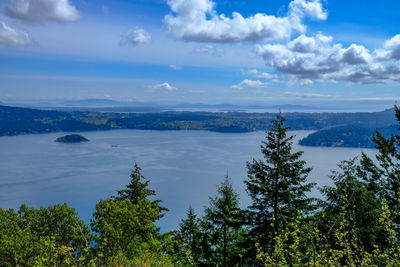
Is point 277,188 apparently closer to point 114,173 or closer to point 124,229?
point 124,229

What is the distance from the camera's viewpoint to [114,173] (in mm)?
91062

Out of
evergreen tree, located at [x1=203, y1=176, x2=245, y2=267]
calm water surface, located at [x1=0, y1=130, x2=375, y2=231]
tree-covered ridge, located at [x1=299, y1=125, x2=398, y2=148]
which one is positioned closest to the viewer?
evergreen tree, located at [x1=203, y1=176, x2=245, y2=267]

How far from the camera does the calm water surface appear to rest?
65688mm

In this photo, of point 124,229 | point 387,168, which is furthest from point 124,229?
point 387,168

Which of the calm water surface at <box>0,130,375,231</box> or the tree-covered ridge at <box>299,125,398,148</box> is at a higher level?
the tree-covered ridge at <box>299,125,398,148</box>

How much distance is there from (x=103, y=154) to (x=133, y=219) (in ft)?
386

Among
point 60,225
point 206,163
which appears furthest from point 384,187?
point 206,163

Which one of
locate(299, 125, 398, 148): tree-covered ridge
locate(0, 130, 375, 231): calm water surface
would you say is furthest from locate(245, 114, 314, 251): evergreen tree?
locate(299, 125, 398, 148): tree-covered ridge

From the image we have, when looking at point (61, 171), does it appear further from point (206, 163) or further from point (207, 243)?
point (207, 243)

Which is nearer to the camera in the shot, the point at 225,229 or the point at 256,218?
the point at 256,218

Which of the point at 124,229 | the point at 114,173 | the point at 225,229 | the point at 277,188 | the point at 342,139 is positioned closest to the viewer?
the point at 124,229

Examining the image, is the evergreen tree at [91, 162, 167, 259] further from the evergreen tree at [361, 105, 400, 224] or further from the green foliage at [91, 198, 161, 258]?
the evergreen tree at [361, 105, 400, 224]

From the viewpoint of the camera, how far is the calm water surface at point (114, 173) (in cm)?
6569

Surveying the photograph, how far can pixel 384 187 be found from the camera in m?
15.4
